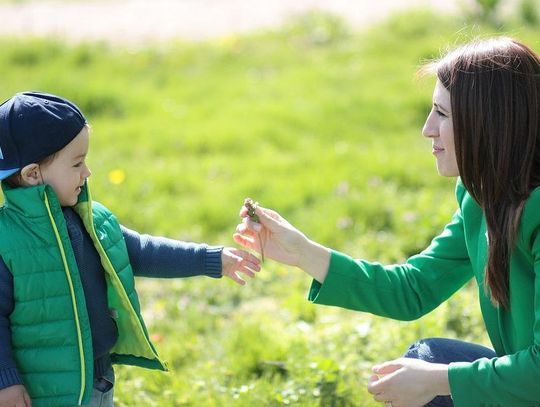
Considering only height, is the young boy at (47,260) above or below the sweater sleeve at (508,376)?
above

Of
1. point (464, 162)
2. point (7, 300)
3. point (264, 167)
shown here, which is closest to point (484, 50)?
point (464, 162)

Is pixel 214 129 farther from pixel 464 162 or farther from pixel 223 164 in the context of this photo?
pixel 464 162

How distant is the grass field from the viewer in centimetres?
357

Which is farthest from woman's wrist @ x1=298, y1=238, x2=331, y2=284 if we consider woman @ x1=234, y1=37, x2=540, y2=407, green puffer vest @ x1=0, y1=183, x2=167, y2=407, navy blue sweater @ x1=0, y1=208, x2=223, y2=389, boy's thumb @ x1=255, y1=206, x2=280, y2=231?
green puffer vest @ x1=0, y1=183, x2=167, y2=407

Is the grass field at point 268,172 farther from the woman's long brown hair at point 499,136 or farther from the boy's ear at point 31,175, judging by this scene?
the boy's ear at point 31,175

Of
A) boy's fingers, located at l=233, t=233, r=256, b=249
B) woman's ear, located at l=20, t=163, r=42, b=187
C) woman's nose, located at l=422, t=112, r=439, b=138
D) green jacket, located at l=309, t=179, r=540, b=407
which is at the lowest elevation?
green jacket, located at l=309, t=179, r=540, b=407

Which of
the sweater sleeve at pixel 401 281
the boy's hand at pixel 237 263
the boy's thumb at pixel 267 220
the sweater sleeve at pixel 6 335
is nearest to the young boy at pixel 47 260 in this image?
the sweater sleeve at pixel 6 335

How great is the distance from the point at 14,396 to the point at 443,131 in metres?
1.32

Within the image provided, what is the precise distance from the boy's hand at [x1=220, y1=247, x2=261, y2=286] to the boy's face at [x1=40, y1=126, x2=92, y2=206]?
1.75 feet

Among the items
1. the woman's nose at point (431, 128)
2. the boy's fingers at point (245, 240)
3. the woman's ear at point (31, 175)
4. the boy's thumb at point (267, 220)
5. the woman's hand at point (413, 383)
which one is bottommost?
the woman's hand at point (413, 383)

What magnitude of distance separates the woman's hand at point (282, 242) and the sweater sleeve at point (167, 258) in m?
0.13

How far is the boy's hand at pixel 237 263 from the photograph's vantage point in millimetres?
2811

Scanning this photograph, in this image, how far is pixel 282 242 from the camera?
2.85 meters

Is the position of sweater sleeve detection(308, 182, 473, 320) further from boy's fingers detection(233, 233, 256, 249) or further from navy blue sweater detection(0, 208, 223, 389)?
navy blue sweater detection(0, 208, 223, 389)
